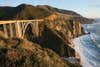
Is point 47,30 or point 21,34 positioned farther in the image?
point 47,30

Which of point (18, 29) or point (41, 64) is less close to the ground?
point (41, 64)

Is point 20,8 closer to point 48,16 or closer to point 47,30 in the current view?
point 48,16

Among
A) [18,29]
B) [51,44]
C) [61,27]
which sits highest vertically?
[18,29]

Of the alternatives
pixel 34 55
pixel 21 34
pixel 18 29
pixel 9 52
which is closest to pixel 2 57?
pixel 9 52

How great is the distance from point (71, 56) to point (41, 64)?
2757 centimetres

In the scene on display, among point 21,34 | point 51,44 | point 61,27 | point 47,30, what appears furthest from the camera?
point 61,27

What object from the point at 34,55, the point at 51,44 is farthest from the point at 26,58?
the point at 51,44

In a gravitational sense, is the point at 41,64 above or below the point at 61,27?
above

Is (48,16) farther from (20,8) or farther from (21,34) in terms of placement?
(21,34)

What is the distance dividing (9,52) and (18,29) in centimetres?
2622

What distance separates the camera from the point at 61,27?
4063 inches

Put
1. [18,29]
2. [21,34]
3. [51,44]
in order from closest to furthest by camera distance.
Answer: [18,29], [21,34], [51,44]

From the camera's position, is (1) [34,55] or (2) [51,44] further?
(2) [51,44]

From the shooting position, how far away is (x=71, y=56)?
178ft
